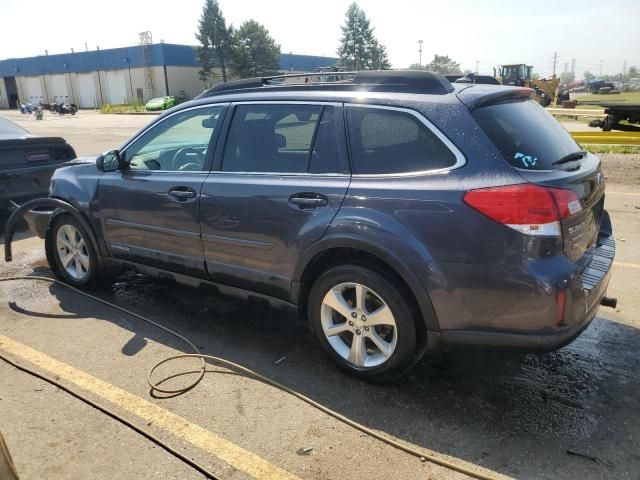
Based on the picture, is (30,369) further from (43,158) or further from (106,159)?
(43,158)

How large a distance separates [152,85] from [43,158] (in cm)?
6158

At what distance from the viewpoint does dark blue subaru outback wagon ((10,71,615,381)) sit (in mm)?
2770

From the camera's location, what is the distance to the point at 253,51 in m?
69.1

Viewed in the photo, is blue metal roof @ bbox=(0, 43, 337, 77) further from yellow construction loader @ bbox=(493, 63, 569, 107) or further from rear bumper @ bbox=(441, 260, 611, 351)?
rear bumper @ bbox=(441, 260, 611, 351)

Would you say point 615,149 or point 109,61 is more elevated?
point 109,61

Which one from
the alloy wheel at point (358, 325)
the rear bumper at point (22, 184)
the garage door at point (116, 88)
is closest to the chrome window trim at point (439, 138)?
the alloy wheel at point (358, 325)

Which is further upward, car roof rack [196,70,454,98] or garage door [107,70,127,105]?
garage door [107,70,127,105]

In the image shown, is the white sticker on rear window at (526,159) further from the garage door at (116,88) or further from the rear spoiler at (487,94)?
the garage door at (116,88)

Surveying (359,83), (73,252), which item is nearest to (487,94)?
(359,83)

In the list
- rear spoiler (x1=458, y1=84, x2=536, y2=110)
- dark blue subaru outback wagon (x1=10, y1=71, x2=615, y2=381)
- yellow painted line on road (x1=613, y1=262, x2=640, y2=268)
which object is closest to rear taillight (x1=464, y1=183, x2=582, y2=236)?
dark blue subaru outback wagon (x1=10, y1=71, x2=615, y2=381)

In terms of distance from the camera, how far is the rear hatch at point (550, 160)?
2.83 m

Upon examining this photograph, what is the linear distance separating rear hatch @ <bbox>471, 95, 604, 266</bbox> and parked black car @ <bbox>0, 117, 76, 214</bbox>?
639 cm

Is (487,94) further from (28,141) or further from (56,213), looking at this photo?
(28,141)

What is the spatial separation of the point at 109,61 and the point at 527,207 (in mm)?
74000
